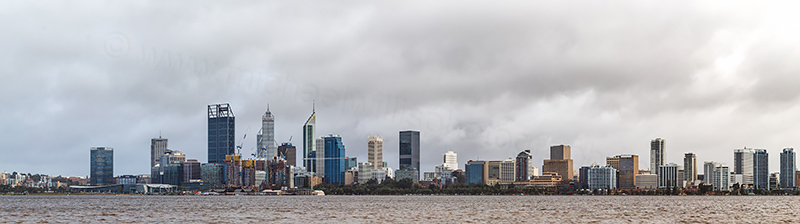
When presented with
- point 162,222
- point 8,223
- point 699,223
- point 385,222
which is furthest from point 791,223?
point 8,223

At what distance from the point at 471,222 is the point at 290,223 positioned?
26.5m

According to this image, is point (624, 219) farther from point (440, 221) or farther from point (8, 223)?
point (8, 223)

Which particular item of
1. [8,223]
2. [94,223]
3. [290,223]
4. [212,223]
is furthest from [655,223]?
[8,223]

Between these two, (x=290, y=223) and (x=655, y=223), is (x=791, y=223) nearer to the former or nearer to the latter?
(x=655, y=223)

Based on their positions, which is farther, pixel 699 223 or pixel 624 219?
pixel 624 219

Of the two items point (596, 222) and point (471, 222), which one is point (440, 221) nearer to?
point (471, 222)

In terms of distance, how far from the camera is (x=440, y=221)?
136375 millimetres

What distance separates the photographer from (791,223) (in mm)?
131250

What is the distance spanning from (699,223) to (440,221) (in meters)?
38.1

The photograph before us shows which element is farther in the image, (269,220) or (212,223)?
(269,220)

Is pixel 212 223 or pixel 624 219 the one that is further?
pixel 624 219

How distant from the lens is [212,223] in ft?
426

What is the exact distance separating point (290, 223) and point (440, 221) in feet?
74.3

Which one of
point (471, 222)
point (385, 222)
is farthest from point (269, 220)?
point (471, 222)
